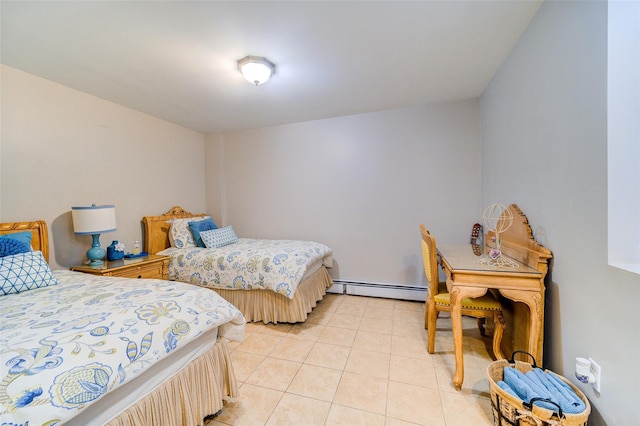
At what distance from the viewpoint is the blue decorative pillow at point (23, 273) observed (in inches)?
59.5

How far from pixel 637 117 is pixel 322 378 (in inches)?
87.0

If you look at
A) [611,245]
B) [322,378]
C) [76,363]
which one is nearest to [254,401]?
[322,378]

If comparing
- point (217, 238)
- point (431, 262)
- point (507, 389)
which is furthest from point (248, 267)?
point (507, 389)

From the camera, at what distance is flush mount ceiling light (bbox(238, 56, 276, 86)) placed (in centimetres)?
199

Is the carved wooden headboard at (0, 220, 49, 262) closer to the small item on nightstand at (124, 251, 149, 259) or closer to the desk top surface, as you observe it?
the small item on nightstand at (124, 251, 149, 259)

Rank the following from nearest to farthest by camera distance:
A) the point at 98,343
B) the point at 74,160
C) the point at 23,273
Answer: the point at 98,343 → the point at 23,273 → the point at 74,160

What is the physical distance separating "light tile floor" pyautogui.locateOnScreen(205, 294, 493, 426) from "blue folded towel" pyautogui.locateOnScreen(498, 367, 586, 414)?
32cm

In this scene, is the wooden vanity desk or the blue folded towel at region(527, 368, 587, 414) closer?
the blue folded towel at region(527, 368, 587, 414)

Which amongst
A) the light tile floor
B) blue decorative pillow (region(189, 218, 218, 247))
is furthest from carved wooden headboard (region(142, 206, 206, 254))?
the light tile floor

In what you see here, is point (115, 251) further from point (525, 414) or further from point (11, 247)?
point (525, 414)

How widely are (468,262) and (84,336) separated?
2203 mm

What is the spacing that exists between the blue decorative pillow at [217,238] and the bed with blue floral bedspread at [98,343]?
139 centimetres

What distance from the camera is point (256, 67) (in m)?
2.01

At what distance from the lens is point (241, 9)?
4.97 feet
